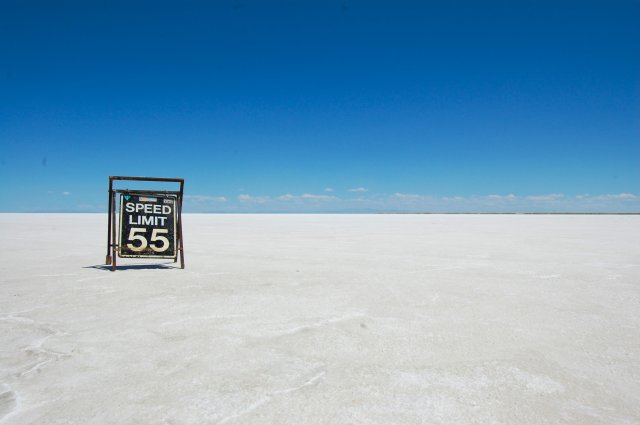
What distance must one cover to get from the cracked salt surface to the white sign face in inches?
31.9

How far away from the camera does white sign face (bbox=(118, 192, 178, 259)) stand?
6.95 meters

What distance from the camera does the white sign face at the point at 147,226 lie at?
22.8ft

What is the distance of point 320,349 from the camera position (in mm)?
3094

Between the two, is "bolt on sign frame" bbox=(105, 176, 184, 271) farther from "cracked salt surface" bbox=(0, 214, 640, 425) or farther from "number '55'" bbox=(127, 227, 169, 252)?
"cracked salt surface" bbox=(0, 214, 640, 425)

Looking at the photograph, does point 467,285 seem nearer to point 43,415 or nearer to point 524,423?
point 524,423

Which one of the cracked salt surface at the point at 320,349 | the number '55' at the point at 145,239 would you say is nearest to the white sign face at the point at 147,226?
the number '55' at the point at 145,239

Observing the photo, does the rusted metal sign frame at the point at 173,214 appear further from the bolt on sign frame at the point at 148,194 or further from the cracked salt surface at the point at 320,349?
the cracked salt surface at the point at 320,349

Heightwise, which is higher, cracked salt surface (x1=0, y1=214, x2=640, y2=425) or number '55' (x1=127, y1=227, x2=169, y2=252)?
number '55' (x1=127, y1=227, x2=169, y2=252)

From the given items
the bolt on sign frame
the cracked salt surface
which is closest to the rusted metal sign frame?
the bolt on sign frame

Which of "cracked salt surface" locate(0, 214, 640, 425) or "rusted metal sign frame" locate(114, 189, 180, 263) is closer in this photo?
"cracked salt surface" locate(0, 214, 640, 425)

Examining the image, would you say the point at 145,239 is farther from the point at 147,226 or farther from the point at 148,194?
Result: the point at 148,194

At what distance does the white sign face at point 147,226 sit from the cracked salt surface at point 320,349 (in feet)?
2.66

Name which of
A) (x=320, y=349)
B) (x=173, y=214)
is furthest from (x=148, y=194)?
(x=320, y=349)

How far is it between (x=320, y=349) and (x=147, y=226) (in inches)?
209
